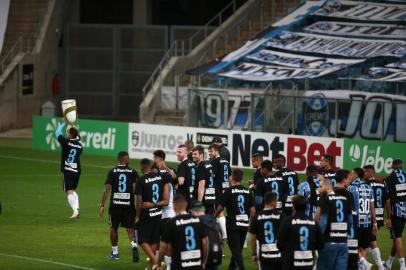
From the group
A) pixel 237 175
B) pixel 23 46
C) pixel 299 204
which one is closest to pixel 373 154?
pixel 237 175

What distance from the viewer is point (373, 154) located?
1420 inches

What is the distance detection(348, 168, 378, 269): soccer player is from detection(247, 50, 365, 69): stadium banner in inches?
840

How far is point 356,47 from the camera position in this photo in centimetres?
4519

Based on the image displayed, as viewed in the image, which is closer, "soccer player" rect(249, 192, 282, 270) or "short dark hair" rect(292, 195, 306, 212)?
"short dark hair" rect(292, 195, 306, 212)

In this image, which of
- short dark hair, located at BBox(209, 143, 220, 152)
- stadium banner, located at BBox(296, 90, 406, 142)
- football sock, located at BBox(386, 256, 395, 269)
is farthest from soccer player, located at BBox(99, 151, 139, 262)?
stadium banner, located at BBox(296, 90, 406, 142)

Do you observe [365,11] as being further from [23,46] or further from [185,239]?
[185,239]

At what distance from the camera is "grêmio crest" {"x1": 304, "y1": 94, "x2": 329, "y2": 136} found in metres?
40.4

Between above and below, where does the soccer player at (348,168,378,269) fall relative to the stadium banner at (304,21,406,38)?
below

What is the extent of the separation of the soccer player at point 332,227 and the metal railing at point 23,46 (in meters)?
38.3

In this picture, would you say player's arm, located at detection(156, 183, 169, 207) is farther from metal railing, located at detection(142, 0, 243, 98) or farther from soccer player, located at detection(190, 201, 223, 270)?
metal railing, located at detection(142, 0, 243, 98)

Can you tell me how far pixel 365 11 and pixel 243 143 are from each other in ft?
39.6

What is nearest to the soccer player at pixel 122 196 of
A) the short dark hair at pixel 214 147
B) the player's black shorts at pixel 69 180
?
the short dark hair at pixel 214 147

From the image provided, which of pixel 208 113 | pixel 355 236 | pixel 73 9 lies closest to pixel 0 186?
pixel 208 113

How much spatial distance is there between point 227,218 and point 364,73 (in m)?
22.0
